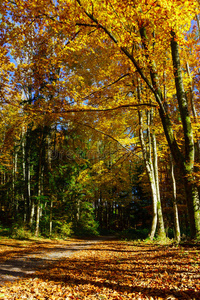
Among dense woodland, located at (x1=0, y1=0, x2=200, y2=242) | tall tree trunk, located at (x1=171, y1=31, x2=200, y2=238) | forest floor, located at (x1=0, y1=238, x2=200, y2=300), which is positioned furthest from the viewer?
dense woodland, located at (x1=0, y1=0, x2=200, y2=242)

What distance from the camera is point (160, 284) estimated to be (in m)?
3.31

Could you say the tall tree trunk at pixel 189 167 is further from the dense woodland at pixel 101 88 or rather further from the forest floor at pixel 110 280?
the forest floor at pixel 110 280

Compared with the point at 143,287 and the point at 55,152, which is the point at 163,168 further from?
the point at 143,287

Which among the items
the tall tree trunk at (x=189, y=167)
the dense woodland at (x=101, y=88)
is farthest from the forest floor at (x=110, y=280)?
the dense woodland at (x=101, y=88)

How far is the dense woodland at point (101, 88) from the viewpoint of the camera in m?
5.41

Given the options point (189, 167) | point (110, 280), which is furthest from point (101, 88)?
point (110, 280)

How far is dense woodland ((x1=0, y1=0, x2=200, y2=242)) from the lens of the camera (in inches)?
213

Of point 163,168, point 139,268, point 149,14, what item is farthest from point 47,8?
point 163,168

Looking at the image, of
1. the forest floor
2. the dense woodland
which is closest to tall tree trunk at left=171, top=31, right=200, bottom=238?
the dense woodland

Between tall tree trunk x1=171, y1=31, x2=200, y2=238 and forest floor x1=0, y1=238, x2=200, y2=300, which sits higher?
tall tree trunk x1=171, y1=31, x2=200, y2=238

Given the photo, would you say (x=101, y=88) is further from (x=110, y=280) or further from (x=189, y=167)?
(x=110, y=280)

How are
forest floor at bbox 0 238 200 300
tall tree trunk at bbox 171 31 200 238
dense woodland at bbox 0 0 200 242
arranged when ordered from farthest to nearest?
1. dense woodland at bbox 0 0 200 242
2. tall tree trunk at bbox 171 31 200 238
3. forest floor at bbox 0 238 200 300

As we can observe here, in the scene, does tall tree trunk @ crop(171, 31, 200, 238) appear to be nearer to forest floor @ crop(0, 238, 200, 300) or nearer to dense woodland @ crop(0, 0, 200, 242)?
dense woodland @ crop(0, 0, 200, 242)

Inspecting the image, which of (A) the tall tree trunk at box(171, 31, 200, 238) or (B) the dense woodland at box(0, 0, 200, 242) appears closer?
(A) the tall tree trunk at box(171, 31, 200, 238)
